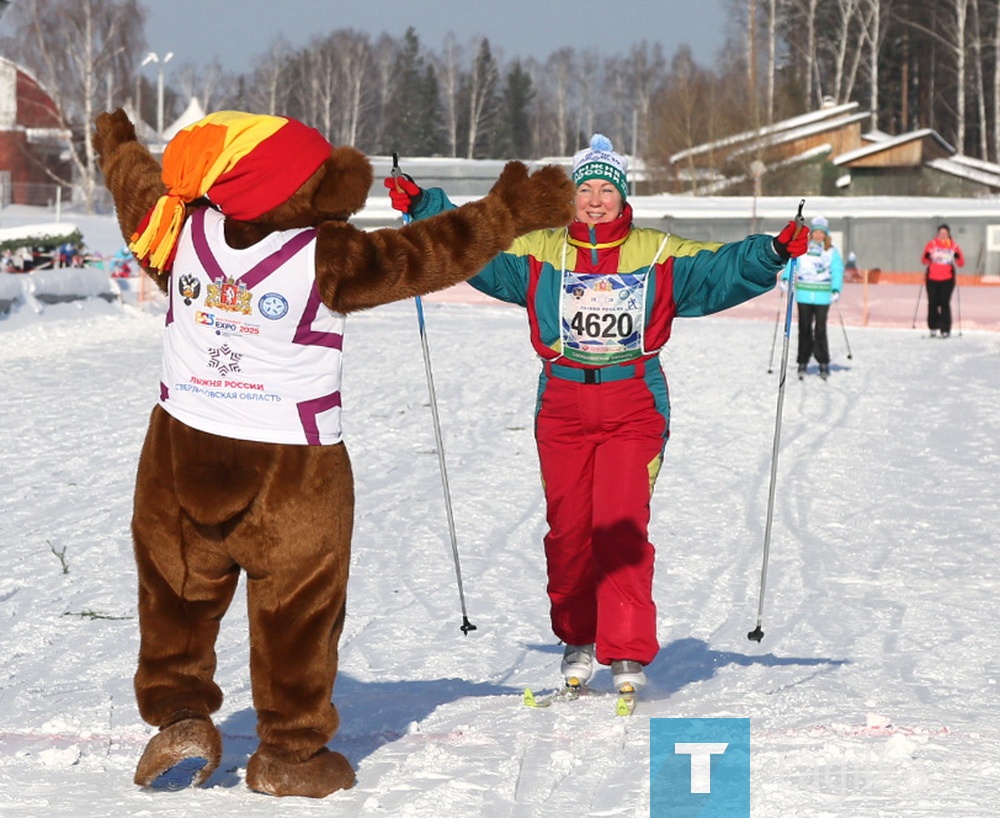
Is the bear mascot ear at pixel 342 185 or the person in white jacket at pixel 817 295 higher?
the bear mascot ear at pixel 342 185

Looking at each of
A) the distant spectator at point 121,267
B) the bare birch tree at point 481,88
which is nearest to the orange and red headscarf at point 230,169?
the distant spectator at point 121,267

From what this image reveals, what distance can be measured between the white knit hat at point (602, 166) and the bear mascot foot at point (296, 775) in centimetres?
216

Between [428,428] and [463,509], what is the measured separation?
3.10m

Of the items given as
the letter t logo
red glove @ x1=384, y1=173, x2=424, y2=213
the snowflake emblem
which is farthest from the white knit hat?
the letter t logo

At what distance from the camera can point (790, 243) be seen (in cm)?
522

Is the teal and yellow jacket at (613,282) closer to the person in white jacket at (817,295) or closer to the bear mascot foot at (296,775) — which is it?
the bear mascot foot at (296,775)

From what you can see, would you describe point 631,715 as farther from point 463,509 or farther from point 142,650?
point 463,509

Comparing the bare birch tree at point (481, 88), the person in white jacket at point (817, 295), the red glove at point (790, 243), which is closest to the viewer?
the red glove at point (790, 243)

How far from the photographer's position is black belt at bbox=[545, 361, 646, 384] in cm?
536

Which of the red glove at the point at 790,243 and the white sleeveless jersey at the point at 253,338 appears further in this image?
the red glove at the point at 790,243

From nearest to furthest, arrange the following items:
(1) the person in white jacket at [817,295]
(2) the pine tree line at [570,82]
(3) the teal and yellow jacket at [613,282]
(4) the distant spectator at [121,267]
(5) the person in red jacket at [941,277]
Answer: (3) the teal and yellow jacket at [613,282], (1) the person in white jacket at [817,295], (5) the person in red jacket at [941,277], (4) the distant spectator at [121,267], (2) the pine tree line at [570,82]

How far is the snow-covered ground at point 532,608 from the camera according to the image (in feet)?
13.7

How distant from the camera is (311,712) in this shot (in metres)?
4.16

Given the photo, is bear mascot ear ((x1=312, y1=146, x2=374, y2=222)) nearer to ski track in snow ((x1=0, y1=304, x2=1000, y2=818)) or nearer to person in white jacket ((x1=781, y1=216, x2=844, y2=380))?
ski track in snow ((x1=0, y1=304, x2=1000, y2=818))
